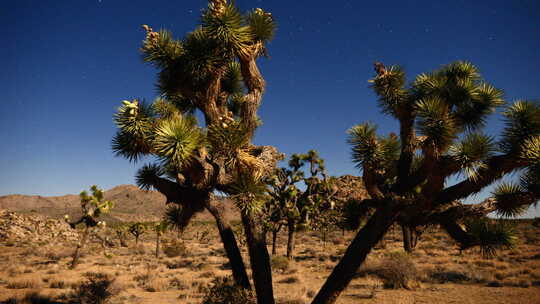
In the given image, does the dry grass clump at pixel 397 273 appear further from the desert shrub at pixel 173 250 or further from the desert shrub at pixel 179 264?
the desert shrub at pixel 173 250

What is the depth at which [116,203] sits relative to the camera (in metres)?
94.2

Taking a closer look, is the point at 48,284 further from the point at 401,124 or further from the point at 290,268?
the point at 401,124

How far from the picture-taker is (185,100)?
7.64 meters

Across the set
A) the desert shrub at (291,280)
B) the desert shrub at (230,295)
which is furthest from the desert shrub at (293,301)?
the desert shrub at (291,280)

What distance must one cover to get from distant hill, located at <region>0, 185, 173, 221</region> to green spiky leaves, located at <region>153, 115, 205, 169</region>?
75894 mm

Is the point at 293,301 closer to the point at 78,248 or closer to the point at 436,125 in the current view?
the point at 78,248

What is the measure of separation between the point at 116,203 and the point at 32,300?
94035 mm

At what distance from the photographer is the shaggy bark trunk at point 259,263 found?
6.28m

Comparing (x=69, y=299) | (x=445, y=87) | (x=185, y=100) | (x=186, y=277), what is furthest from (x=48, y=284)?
(x=445, y=87)

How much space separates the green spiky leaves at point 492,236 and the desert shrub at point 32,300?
11046 millimetres

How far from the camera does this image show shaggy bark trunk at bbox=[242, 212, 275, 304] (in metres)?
6.28

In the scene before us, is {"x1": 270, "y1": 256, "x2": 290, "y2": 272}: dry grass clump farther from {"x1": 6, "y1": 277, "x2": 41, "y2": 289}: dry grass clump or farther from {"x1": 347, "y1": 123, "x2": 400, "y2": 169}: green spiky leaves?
{"x1": 347, "y1": 123, "x2": 400, "y2": 169}: green spiky leaves

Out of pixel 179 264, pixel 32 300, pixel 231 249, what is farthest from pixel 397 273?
pixel 179 264

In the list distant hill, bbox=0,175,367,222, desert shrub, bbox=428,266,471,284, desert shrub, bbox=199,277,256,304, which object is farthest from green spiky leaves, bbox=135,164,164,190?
distant hill, bbox=0,175,367,222
